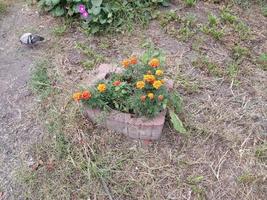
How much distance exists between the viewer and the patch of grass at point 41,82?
3093mm

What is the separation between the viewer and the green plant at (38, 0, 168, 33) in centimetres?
358

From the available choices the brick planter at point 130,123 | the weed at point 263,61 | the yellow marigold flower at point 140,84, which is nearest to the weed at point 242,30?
the weed at point 263,61

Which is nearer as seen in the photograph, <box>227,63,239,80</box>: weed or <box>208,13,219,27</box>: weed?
<box>227,63,239,80</box>: weed

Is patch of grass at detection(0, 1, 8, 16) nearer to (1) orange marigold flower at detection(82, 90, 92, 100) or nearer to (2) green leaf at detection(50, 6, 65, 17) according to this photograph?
(2) green leaf at detection(50, 6, 65, 17)

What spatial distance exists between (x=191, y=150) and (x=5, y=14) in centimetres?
239

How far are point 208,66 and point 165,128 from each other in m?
0.78

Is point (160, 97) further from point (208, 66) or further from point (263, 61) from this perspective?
point (263, 61)

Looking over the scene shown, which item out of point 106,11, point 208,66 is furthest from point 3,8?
point 208,66

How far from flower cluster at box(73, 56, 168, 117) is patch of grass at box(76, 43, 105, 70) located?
2.01 feet

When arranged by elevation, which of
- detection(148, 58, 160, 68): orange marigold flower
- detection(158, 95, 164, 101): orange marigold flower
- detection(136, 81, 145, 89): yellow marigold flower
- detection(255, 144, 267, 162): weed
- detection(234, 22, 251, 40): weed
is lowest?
detection(255, 144, 267, 162): weed

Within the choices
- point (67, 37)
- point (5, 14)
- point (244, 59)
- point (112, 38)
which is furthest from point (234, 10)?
point (5, 14)

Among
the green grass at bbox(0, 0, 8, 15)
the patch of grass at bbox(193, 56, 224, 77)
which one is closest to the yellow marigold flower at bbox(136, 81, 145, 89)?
the patch of grass at bbox(193, 56, 224, 77)

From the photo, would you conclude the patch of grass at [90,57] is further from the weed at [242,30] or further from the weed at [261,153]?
the weed at [261,153]

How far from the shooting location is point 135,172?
2.58m
